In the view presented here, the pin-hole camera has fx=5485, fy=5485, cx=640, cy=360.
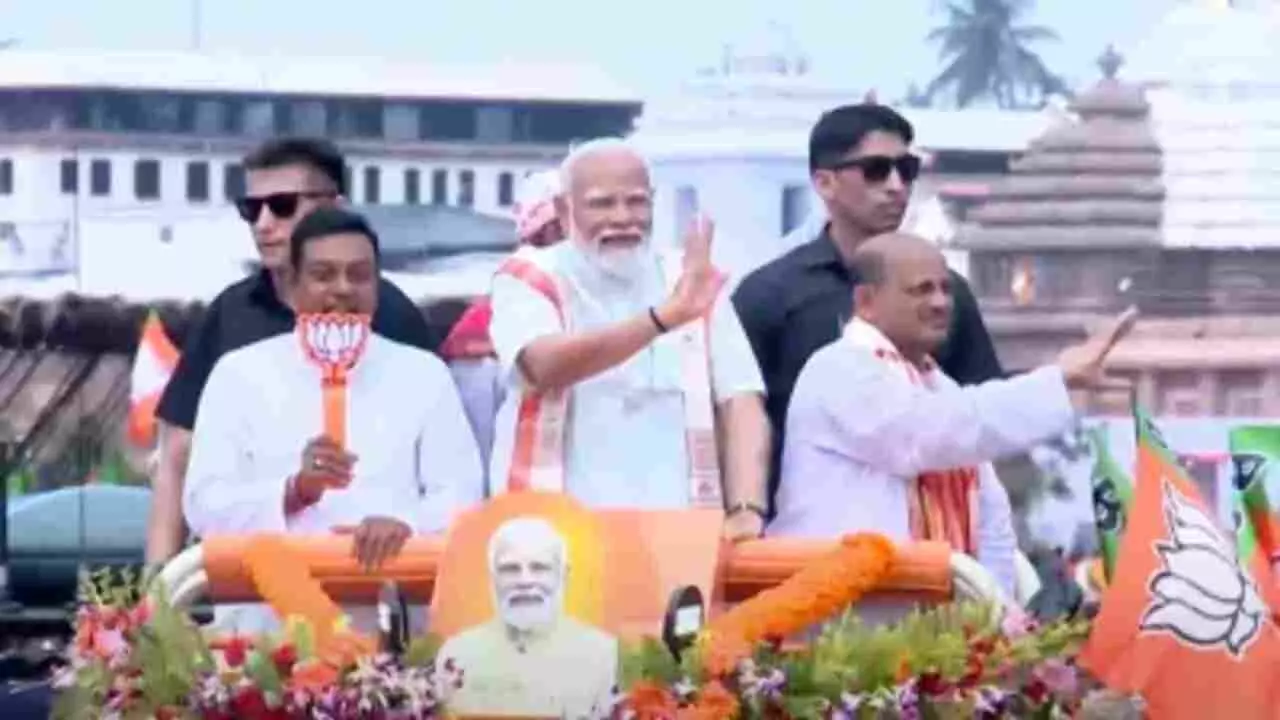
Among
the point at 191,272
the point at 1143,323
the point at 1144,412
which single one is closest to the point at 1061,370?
the point at 1144,412

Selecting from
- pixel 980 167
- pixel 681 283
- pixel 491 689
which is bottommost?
pixel 491 689

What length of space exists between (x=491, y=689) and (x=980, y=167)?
88488 mm

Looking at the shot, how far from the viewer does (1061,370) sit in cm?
741

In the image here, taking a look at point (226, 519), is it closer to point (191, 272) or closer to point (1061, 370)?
point (1061, 370)

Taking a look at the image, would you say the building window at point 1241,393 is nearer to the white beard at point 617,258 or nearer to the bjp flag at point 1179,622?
the white beard at point 617,258

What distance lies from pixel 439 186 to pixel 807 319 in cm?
9317

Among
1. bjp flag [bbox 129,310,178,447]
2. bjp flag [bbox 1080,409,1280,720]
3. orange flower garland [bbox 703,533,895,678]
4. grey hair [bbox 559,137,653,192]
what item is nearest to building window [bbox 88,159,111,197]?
bjp flag [bbox 129,310,178,447]

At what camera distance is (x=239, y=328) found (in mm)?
8414

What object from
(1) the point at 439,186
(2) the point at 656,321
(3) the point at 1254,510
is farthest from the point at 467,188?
(2) the point at 656,321

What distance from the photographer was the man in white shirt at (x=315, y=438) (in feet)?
25.1

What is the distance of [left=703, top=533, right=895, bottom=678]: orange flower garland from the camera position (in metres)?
6.92

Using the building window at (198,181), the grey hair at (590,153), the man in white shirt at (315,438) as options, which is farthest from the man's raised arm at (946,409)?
the building window at (198,181)

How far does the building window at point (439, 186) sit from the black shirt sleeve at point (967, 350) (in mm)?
92017

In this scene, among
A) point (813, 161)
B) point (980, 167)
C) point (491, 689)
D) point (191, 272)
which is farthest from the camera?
point (980, 167)
